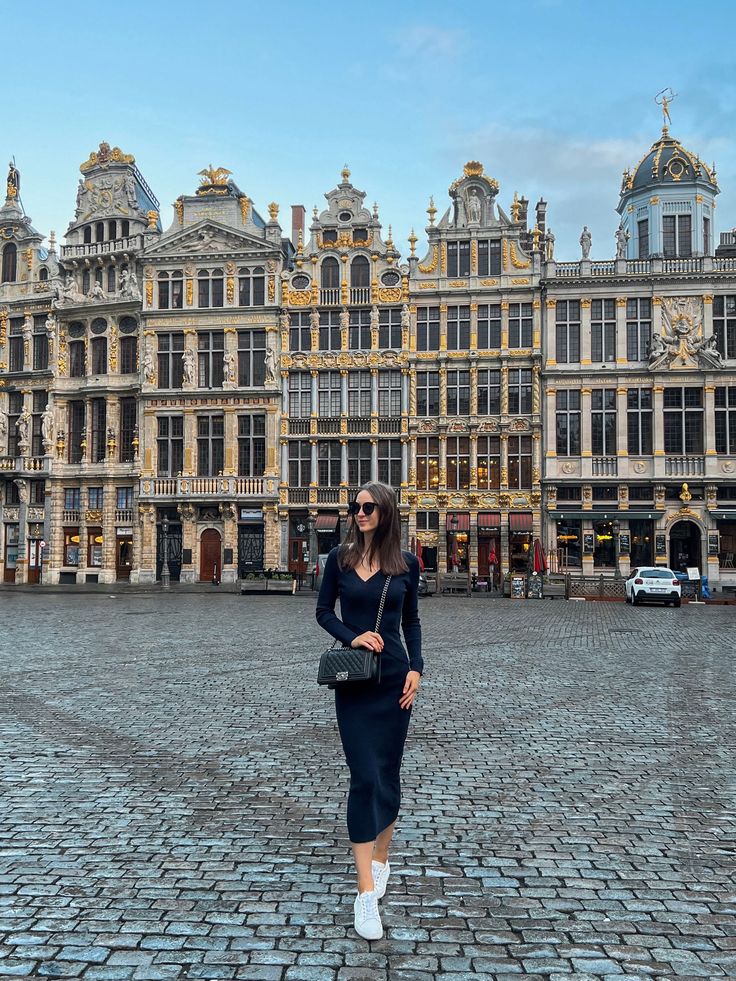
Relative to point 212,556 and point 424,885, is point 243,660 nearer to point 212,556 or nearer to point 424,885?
point 424,885

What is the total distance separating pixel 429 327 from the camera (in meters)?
43.2

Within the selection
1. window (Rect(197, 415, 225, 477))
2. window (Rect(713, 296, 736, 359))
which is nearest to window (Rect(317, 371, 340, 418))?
window (Rect(197, 415, 225, 477))

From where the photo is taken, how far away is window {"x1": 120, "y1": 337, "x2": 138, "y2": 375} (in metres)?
45.9

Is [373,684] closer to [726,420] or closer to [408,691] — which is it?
[408,691]

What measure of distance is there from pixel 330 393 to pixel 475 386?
298 inches

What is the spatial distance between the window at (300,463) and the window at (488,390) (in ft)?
30.3

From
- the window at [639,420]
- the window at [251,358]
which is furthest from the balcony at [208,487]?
the window at [639,420]

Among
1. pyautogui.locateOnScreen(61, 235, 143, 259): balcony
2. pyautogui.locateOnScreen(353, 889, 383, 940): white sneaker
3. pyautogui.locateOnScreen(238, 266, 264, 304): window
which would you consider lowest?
pyautogui.locateOnScreen(353, 889, 383, 940): white sneaker

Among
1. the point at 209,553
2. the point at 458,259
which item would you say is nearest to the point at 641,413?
the point at 458,259

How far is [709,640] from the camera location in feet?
58.7

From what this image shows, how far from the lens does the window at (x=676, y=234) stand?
43125 mm

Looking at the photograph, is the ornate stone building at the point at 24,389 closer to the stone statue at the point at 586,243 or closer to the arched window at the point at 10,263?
the arched window at the point at 10,263

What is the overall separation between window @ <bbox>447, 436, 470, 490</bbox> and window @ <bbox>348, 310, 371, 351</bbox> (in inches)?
266

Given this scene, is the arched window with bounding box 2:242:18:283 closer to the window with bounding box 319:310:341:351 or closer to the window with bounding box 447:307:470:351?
the window with bounding box 319:310:341:351
